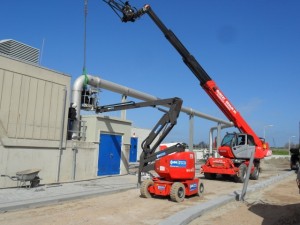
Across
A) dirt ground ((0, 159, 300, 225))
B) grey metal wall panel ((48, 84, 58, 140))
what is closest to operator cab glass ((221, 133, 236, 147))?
dirt ground ((0, 159, 300, 225))

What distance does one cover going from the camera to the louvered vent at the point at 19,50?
15.2 m

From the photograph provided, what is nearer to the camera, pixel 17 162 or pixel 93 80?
pixel 17 162

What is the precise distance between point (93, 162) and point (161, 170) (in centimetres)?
618

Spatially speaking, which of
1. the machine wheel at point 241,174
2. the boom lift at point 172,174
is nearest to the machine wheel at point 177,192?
the boom lift at point 172,174

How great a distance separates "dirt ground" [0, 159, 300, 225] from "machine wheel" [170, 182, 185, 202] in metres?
0.19

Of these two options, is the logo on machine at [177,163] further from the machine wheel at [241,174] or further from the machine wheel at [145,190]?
the machine wheel at [241,174]

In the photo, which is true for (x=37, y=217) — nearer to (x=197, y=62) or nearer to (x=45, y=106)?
(x=45, y=106)

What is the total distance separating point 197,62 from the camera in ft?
67.5

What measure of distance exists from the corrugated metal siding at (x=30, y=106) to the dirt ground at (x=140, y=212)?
4298 mm

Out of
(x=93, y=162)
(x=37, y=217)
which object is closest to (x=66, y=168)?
(x=93, y=162)

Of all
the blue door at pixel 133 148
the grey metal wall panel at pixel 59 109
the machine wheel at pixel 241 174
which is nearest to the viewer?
the grey metal wall panel at pixel 59 109

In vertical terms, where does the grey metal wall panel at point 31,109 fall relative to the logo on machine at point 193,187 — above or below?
above

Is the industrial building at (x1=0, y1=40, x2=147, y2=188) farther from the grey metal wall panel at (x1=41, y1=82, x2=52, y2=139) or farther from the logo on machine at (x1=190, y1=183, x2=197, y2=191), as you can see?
the logo on machine at (x1=190, y1=183, x2=197, y2=191)

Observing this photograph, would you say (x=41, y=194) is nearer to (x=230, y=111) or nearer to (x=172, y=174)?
(x=172, y=174)
